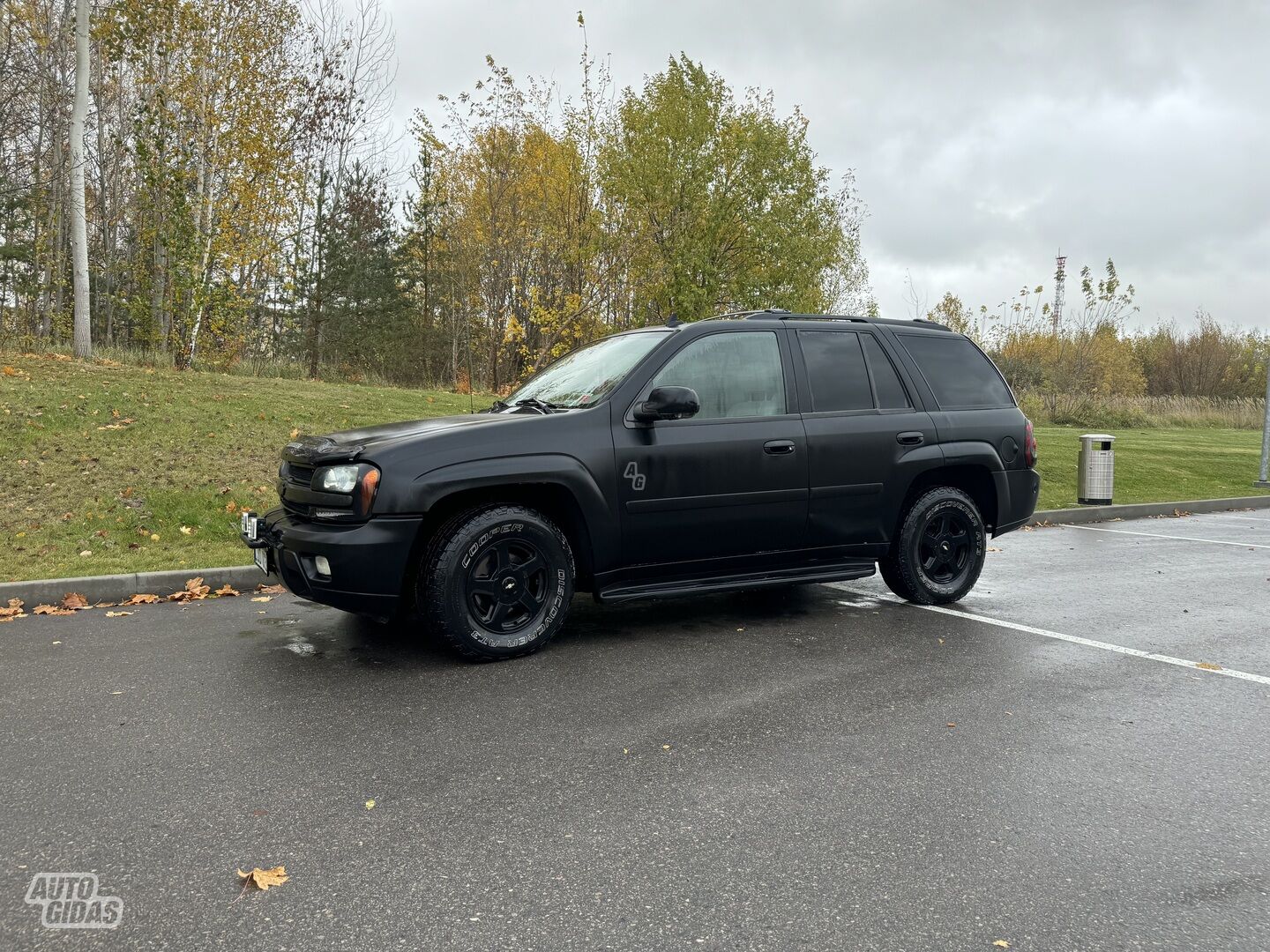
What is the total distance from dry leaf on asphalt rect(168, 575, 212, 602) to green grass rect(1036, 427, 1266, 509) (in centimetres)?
1073

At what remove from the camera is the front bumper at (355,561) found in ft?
15.5

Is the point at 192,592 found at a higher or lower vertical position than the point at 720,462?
lower

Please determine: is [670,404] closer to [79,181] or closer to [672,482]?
[672,482]

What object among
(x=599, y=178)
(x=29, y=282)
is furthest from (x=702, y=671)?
(x=29, y=282)

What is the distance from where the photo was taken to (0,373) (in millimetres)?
12711

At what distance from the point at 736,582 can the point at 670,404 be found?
1274 millimetres

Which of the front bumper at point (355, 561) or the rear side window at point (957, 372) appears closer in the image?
the front bumper at point (355, 561)

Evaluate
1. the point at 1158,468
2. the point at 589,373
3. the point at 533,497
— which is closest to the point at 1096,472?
the point at 1158,468

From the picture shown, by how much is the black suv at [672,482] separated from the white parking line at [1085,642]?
22cm

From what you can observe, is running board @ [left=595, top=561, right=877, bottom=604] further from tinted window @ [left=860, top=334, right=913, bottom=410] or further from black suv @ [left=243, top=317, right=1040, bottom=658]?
tinted window @ [left=860, top=334, right=913, bottom=410]

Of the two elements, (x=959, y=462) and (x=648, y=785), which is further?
(x=959, y=462)

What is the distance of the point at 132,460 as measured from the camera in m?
9.66

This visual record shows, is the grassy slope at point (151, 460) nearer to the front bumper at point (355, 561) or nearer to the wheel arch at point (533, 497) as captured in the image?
the front bumper at point (355, 561)

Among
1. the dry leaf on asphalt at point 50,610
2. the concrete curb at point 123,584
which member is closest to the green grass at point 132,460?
the concrete curb at point 123,584
